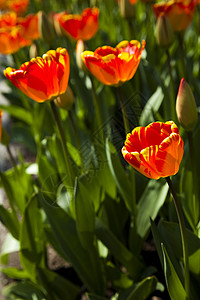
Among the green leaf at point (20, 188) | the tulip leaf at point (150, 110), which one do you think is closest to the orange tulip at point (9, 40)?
the green leaf at point (20, 188)

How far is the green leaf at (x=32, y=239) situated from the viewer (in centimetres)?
121

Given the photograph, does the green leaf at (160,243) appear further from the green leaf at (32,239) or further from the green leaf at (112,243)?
the green leaf at (32,239)

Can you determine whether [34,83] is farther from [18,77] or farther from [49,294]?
[49,294]

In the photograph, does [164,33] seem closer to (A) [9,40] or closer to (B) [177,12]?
(B) [177,12]

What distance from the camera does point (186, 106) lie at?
0.79 m

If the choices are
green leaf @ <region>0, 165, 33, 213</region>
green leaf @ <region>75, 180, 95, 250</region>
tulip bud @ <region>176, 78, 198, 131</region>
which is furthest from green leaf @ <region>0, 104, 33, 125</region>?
tulip bud @ <region>176, 78, 198, 131</region>

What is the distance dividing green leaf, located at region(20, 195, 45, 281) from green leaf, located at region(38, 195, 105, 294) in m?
0.10

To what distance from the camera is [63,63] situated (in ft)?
2.85

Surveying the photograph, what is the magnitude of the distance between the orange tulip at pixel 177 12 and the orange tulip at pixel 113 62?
534 millimetres

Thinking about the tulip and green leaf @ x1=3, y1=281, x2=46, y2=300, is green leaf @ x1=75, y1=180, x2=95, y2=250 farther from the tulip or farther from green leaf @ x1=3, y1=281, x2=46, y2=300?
the tulip

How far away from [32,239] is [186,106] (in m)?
0.68

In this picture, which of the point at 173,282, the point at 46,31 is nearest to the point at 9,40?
the point at 46,31

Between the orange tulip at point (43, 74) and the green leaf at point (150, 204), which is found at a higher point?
the orange tulip at point (43, 74)

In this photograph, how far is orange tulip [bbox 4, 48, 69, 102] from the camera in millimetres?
858
